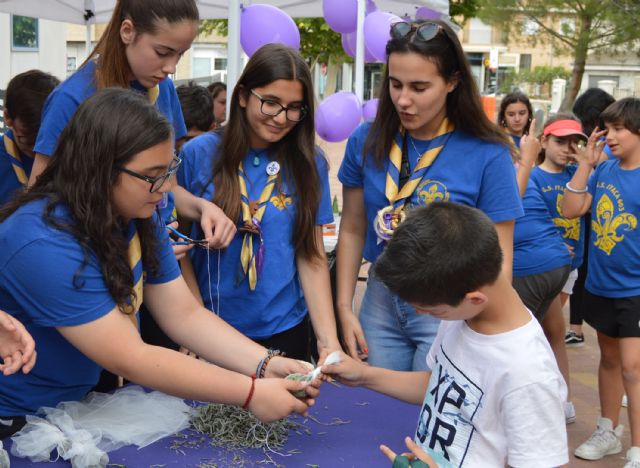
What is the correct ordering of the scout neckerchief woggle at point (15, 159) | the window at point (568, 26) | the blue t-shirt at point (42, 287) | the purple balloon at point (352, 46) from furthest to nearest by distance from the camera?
the window at point (568, 26)
the purple balloon at point (352, 46)
the scout neckerchief woggle at point (15, 159)
the blue t-shirt at point (42, 287)

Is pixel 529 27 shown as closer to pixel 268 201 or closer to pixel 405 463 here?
pixel 268 201

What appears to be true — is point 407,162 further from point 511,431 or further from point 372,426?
point 511,431

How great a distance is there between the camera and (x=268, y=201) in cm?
247

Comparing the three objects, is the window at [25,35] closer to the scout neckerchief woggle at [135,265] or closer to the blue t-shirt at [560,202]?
the blue t-shirt at [560,202]

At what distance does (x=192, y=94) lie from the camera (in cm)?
438

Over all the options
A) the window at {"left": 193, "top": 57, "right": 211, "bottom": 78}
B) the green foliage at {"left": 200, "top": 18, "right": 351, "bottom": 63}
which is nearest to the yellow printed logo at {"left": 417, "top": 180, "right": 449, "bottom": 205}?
the green foliage at {"left": 200, "top": 18, "right": 351, "bottom": 63}

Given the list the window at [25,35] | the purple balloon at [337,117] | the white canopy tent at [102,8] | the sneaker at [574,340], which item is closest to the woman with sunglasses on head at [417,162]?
the purple balloon at [337,117]

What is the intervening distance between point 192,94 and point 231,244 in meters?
2.14

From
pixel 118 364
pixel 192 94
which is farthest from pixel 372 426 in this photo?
pixel 192 94

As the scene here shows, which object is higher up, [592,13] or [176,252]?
[592,13]

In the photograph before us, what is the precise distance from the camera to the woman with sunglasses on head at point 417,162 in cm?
224

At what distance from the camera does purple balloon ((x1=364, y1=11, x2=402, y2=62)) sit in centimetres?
483

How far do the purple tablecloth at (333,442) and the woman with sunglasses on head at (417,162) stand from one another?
0.21 meters

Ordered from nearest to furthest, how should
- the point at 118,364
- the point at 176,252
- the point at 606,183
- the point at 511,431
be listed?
the point at 511,431 → the point at 118,364 → the point at 176,252 → the point at 606,183
